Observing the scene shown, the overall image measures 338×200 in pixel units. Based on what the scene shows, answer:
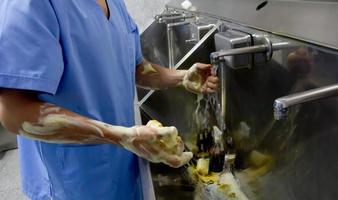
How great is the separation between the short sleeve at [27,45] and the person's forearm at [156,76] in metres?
0.48

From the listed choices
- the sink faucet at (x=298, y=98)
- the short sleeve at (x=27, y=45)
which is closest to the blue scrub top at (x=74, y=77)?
the short sleeve at (x=27, y=45)

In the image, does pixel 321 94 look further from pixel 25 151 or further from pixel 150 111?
pixel 150 111

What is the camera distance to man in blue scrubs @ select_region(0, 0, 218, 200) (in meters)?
0.58

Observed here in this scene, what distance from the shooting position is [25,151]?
0.88m

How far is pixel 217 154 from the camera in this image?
1030 millimetres

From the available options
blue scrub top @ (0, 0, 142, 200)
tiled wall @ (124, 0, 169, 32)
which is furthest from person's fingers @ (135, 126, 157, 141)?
tiled wall @ (124, 0, 169, 32)

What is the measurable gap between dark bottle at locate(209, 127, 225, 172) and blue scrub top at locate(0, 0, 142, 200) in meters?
0.29

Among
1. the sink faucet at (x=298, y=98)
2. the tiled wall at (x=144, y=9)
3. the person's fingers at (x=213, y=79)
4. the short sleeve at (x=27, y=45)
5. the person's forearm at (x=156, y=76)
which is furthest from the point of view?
the tiled wall at (x=144, y=9)

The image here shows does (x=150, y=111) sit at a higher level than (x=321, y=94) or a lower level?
lower

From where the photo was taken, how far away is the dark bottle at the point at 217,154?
1.02 meters

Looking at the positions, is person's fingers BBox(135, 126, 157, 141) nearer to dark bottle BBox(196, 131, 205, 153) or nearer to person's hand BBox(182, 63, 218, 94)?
person's hand BBox(182, 63, 218, 94)

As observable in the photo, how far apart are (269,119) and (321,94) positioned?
30cm

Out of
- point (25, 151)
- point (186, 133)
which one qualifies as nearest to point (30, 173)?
point (25, 151)

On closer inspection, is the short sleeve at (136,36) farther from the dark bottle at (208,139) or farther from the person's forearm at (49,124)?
the person's forearm at (49,124)
